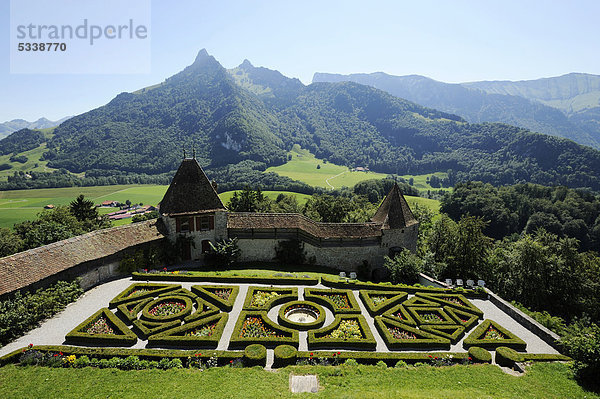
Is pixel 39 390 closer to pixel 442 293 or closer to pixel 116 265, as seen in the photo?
pixel 116 265

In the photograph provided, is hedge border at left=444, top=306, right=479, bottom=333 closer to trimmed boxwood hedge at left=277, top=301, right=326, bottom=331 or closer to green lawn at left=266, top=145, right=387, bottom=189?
trimmed boxwood hedge at left=277, top=301, right=326, bottom=331

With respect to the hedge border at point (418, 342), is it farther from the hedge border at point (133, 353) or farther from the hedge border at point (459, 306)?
the hedge border at point (133, 353)

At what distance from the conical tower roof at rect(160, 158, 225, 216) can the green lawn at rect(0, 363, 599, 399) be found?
18.7 meters

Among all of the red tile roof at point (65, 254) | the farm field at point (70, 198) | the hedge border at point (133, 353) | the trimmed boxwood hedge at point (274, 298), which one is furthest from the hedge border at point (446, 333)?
the farm field at point (70, 198)

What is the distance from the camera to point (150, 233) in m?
33.2

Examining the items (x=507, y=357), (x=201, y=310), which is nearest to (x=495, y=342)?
(x=507, y=357)

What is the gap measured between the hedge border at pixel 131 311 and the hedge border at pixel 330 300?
12671 mm

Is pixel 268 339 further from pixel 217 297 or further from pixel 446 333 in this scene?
pixel 446 333

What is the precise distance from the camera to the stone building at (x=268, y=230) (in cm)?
3472

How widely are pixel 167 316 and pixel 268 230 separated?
51.0ft

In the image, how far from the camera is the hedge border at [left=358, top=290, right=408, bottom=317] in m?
25.1

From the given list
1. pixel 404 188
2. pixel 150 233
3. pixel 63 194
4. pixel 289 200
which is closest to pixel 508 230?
pixel 404 188

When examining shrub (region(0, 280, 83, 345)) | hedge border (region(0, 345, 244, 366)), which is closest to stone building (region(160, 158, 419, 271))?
shrub (region(0, 280, 83, 345))

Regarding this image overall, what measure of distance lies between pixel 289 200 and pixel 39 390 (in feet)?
231
